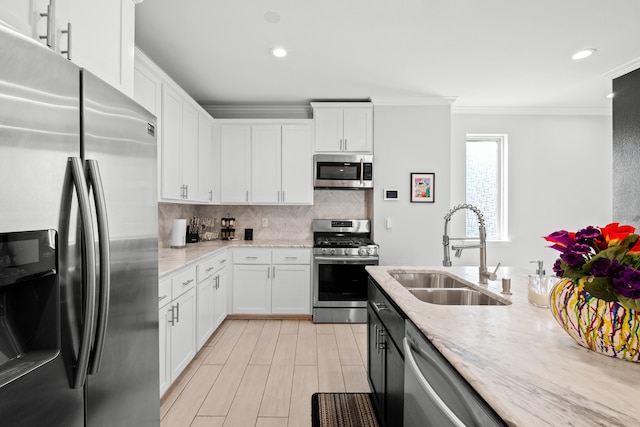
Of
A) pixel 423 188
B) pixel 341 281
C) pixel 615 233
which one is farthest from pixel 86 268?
pixel 423 188

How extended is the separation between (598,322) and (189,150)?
3.34 metres

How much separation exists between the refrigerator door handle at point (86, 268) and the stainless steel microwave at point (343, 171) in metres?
3.23

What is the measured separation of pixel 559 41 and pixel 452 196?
2135 millimetres

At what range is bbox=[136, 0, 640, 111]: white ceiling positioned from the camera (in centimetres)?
229

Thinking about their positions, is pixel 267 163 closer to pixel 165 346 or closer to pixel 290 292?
pixel 290 292

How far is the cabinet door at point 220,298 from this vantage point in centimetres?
327

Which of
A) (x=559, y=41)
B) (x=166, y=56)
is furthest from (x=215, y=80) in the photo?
A: (x=559, y=41)

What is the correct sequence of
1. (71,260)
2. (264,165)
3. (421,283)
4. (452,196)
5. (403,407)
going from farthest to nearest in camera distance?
(452,196) < (264,165) < (421,283) < (403,407) < (71,260)

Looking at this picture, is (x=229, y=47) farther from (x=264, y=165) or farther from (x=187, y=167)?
(x=264, y=165)

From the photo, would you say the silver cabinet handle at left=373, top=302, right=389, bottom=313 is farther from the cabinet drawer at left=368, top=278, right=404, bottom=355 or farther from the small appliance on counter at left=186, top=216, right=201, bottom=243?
the small appliance on counter at left=186, top=216, right=201, bottom=243

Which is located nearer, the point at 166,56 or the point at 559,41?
the point at 559,41

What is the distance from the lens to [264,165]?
409 centimetres

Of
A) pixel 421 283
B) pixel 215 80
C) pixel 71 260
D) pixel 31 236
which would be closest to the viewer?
pixel 31 236

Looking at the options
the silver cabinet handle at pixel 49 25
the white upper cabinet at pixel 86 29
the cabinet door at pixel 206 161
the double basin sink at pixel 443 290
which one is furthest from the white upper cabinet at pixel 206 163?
the silver cabinet handle at pixel 49 25
